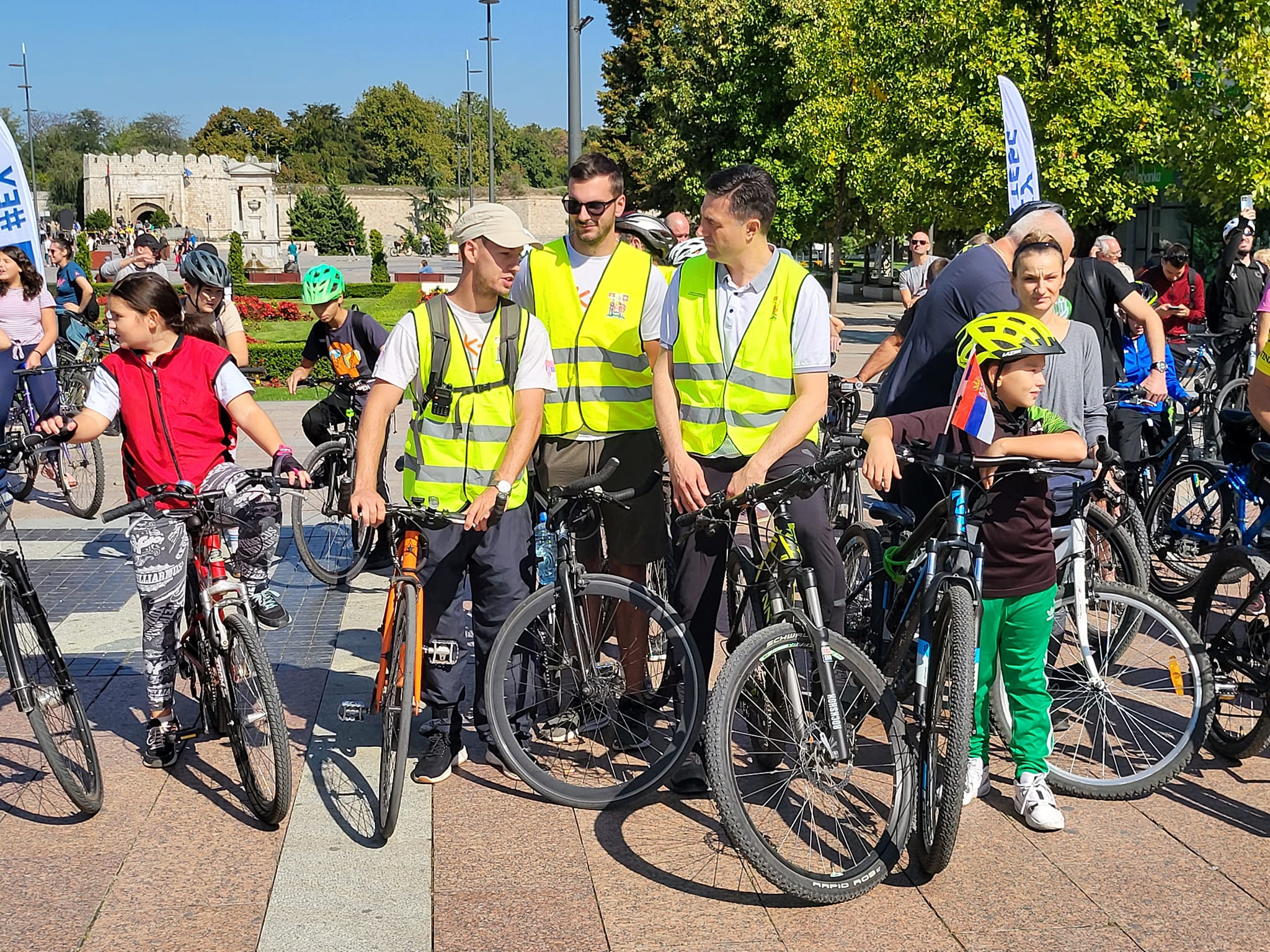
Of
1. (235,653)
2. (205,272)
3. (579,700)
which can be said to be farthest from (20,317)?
(579,700)

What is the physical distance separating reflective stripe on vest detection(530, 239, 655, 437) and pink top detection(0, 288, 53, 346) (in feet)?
18.5

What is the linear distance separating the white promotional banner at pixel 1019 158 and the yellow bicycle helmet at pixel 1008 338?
3078 millimetres

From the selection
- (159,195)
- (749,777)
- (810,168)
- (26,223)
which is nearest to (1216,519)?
(749,777)

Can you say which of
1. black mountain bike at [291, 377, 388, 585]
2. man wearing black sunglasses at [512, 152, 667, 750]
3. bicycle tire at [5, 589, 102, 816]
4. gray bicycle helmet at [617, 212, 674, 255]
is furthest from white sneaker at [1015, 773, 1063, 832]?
black mountain bike at [291, 377, 388, 585]

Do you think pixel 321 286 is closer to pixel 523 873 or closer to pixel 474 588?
pixel 474 588

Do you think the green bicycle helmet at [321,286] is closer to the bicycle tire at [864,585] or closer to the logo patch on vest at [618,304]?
the logo patch on vest at [618,304]

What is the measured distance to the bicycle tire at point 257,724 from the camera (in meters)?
4.24

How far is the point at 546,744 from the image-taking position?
5016 millimetres

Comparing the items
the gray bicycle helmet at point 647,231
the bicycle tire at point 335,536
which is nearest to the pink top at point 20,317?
the bicycle tire at point 335,536

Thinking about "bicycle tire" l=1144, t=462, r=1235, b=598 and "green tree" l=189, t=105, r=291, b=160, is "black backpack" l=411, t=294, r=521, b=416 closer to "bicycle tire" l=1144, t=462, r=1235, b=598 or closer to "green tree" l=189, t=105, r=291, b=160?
"bicycle tire" l=1144, t=462, r=1235, b=598

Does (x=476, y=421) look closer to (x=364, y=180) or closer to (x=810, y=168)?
(x=810, y=168)

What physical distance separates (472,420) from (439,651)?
80cm

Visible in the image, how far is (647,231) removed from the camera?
668 centimetres

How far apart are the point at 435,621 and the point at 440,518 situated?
49 cm
